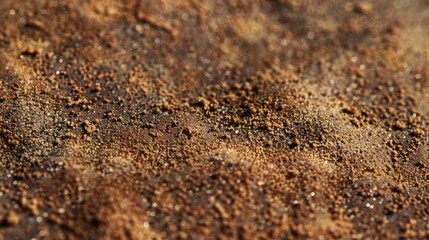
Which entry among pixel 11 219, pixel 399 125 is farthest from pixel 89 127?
pixel 399 125

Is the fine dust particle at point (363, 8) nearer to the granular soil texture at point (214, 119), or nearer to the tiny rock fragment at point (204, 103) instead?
the granular soil texture at point (214, 119)

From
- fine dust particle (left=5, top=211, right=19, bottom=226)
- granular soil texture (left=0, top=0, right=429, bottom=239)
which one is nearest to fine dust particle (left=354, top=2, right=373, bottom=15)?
granular soil texture (left=0, top=0, right=429, bottom=239)

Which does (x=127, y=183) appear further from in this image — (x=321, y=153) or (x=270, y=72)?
(x=270, y=72)

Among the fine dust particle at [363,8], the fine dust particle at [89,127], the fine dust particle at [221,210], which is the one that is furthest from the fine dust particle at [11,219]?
the fine dust particle at [363,8]

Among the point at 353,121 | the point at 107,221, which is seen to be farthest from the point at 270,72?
the point at 107,221

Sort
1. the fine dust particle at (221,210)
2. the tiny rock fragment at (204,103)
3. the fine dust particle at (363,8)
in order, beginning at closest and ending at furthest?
the fine dust particle at (221,210) → the tiny rock fragment at (204,103) → the fine dust particle at (363,8)

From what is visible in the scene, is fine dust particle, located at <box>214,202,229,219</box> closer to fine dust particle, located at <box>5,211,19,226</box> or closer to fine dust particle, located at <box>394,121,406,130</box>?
fine dust particle, located at <box>5,211,19,226</box>
